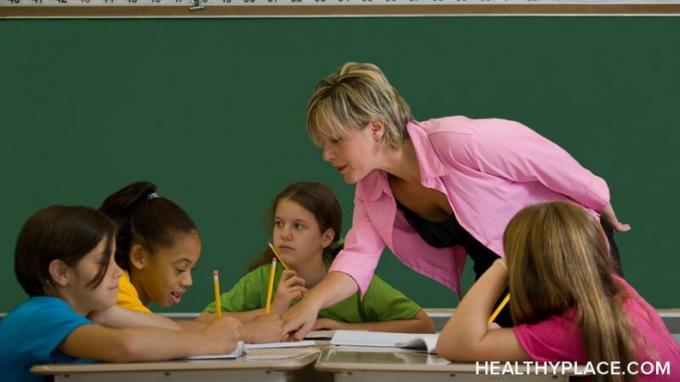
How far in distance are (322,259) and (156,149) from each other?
37.1 inches

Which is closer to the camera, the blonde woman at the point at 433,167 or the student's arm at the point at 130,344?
the student's arm at the point at 130,344

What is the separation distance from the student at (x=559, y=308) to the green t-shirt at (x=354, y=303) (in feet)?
3.06

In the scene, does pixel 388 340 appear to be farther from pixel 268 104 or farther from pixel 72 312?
pixel 268 104

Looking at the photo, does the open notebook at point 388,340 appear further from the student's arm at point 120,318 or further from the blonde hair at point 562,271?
the student's arm at point 120,318

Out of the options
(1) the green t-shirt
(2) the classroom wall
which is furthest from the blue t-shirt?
(2) the classroom wall

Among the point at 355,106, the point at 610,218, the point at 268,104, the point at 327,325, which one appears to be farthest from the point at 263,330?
the point at 268,104

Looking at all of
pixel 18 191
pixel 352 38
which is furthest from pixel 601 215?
pixel 18 191

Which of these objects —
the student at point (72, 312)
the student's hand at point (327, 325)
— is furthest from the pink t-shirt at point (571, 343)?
the student's hand at point (327, 325)

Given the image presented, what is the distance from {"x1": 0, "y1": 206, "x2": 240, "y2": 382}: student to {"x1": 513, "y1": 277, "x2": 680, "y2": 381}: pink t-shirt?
1.76 feet

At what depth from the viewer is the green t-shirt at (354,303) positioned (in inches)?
110

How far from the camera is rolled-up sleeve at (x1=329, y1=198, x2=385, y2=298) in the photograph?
2.50 metres

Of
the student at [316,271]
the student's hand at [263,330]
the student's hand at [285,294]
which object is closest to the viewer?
the student's hand at [263,330]

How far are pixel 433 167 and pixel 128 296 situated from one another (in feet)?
2.47

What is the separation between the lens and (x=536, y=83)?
3.53 m
